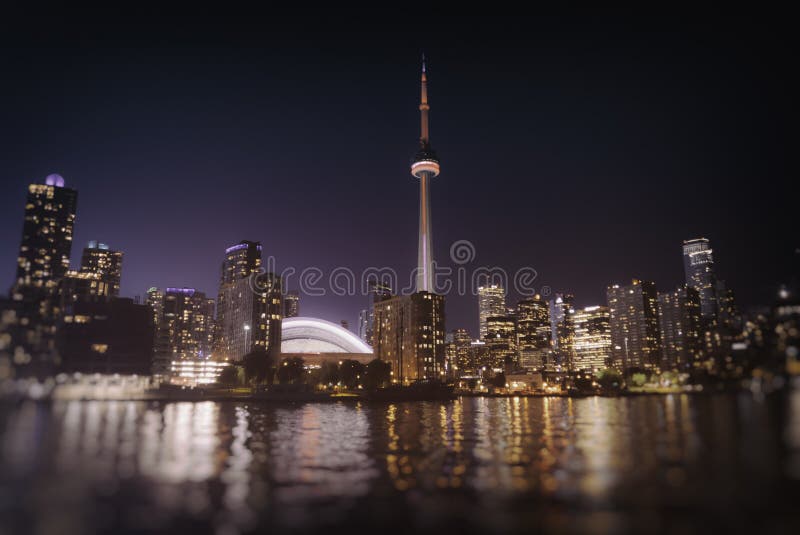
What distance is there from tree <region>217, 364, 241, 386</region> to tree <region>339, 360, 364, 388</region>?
119 ft

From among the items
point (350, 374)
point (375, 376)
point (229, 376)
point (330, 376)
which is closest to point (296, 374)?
point (330, 376)

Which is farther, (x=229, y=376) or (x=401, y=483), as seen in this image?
(x=229, y=376)

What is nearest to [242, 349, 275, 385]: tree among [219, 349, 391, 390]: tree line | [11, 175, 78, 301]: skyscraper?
[219, 349, 391, 390]: tree line

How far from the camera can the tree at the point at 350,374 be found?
7245 inches

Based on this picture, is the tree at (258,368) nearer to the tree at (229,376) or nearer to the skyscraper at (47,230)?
the tree at (229,376)

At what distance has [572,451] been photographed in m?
35.6

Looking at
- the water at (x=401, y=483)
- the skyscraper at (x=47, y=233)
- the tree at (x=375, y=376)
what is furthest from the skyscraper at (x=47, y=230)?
the water at (x=401, y=483)

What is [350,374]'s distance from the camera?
18475 cm

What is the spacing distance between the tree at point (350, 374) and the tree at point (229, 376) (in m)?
36.2

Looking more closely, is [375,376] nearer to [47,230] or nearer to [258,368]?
[258,368]

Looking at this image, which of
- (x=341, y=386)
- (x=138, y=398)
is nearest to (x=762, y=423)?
(x=138, y=398)

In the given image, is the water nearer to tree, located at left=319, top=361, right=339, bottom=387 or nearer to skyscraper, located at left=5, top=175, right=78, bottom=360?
skyscraper, located at left=5, top=175, right=78, bottom=360

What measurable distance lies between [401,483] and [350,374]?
162826mm

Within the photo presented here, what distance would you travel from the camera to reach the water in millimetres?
18391
